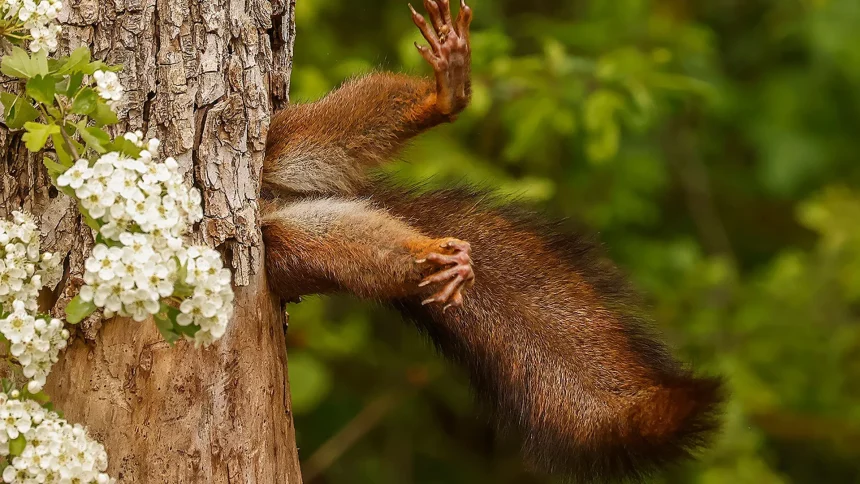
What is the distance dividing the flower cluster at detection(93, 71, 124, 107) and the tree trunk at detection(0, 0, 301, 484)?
24 cm

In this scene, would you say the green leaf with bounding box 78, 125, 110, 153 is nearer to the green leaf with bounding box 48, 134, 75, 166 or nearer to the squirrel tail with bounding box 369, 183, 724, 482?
the green leaf with bounding box 48, 134, 75, 166

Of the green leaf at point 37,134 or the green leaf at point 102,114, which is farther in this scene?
the green leaf at point 102,114

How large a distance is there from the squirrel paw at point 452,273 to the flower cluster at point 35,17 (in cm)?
89

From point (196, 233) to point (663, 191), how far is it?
3.79m

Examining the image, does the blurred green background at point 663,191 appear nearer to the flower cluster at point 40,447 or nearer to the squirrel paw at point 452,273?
the squirrel paw at point 452,273

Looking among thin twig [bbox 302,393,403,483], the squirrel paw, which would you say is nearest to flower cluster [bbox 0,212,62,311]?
the squirrel paw

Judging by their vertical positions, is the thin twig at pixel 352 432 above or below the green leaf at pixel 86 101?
below

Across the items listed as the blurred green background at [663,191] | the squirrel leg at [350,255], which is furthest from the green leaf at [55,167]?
the blurred green background at [663,191]

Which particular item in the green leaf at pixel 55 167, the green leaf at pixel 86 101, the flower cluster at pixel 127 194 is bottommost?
the flower cluster at pixel 127 194

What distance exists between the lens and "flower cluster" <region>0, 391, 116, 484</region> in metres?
1.90

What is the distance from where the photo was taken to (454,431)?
18.8ft

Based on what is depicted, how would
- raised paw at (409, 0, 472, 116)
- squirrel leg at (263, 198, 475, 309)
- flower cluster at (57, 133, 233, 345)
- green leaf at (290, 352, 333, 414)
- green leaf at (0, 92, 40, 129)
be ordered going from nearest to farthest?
flower cluster at (57, 133, 233, 345), green leaf at (0, 92, 40, 129), squirrel leg at (263, 198, 475, 309), raised paw at (409, 0, 472, 116), green leaf at (290, 352, 333, 414)

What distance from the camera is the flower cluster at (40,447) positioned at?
1.90 meters

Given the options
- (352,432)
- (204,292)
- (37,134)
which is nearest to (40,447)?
(204,292)
